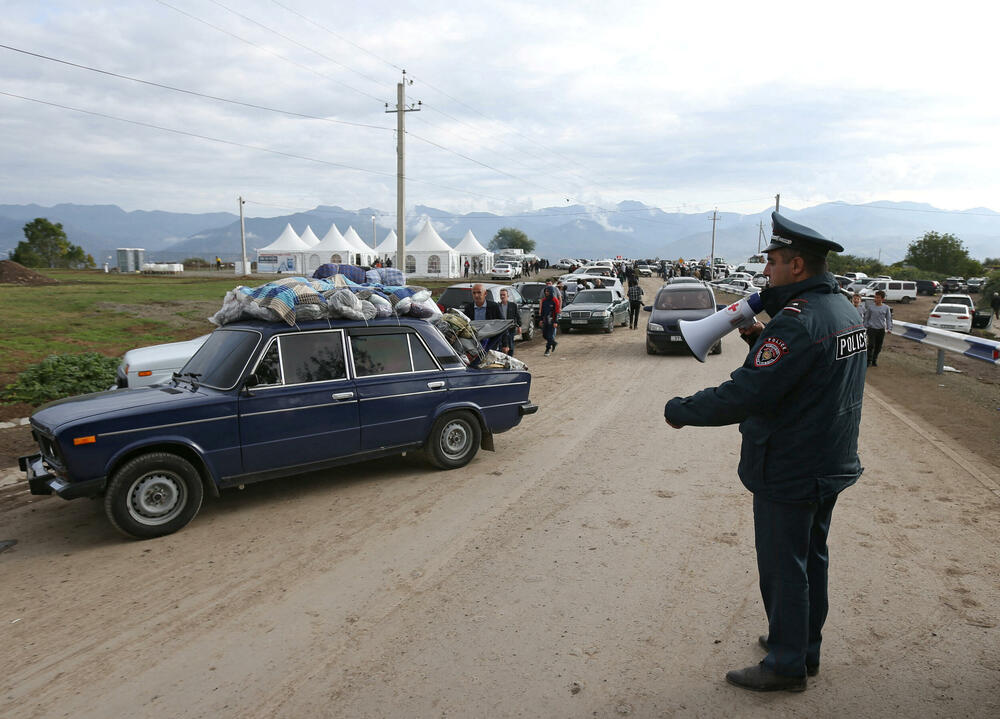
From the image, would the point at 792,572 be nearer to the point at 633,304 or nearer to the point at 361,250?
the point at 633,304

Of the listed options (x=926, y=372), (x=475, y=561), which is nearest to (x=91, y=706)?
(x=475, y=561)

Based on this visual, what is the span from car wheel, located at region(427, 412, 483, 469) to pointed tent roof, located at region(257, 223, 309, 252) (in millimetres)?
62588

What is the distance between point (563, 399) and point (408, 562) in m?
6.45

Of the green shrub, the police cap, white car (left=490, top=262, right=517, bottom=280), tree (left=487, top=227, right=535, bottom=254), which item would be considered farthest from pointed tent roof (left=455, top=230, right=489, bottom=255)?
tree (left=487, top=227, right=535, bottom=254)

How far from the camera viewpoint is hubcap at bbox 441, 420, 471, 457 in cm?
689

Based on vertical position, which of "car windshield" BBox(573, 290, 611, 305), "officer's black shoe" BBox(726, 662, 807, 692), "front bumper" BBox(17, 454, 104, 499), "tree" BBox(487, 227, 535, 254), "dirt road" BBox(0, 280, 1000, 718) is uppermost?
"tree" BBox(487, 227, 535, 254)

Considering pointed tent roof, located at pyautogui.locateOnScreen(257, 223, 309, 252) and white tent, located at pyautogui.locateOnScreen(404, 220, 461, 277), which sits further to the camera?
pointed tent roof, located at pyautogui.locateOnScreen(257, 223, 309, 252)

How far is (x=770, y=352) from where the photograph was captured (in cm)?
289

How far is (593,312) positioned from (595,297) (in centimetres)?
140

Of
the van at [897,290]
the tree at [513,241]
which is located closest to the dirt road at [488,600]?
the van at [897,290]

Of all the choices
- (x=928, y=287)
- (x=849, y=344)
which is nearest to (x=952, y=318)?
(x=849, y=344)

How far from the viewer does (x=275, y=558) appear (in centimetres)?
475

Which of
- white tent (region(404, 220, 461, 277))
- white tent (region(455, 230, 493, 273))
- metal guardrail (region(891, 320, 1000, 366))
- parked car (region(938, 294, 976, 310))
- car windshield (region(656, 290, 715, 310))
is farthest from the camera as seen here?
white tent (region(455, 230, 493, 273))

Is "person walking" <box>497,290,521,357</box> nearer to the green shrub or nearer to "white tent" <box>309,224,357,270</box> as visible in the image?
the green shrub
